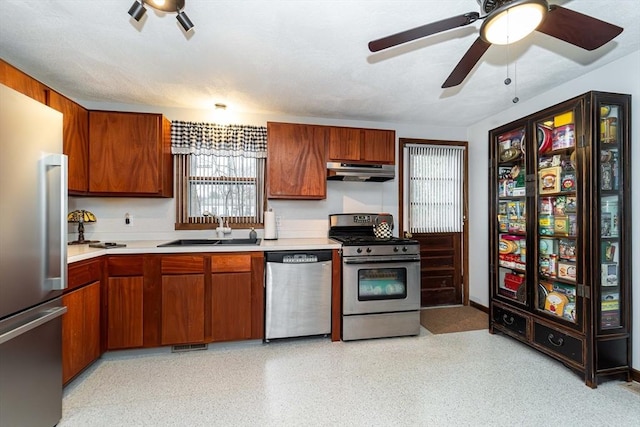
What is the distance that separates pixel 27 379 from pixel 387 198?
11.3 ft

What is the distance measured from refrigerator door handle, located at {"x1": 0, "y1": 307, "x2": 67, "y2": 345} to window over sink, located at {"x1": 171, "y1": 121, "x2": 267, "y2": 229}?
1.68 m

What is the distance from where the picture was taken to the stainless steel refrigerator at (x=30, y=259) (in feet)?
4.42

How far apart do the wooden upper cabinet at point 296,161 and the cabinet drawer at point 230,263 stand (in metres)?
0.80

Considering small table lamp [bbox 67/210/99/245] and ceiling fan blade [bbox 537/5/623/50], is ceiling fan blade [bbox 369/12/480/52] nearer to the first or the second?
ceiling fan blade [bbox 537/5/623/50]

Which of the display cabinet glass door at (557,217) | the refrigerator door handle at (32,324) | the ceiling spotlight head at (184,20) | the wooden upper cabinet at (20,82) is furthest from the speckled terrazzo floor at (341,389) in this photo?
the ceiling spotlight head at (184,20)

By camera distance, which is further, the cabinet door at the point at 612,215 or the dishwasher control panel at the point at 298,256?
the dishwasher control panel at the point at 298,256

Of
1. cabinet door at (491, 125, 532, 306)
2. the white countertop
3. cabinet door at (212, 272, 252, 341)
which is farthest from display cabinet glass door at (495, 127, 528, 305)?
cabinet door at (212, 272, 252, 341)

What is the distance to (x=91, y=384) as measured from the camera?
2.14 meters

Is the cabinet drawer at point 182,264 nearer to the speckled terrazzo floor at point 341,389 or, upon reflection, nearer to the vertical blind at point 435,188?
the speckled terrazzo floor at point 341,389

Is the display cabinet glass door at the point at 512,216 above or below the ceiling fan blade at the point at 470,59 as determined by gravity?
below

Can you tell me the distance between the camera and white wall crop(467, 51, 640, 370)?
216 cm

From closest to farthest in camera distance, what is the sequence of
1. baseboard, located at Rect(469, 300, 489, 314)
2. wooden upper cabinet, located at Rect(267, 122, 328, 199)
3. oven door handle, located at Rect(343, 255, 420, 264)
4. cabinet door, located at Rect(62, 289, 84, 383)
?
cabinet door, located at Rect(62, 289, 84, 383), oven door handle, located at Rect(343, 255, 420, 264), wooden upper cabinet, located at Rect(267, 122, 328, 199), baseboard, located at Rect(469, 300, 489, 314)

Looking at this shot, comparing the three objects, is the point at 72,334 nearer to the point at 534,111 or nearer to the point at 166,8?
the point at 166,8

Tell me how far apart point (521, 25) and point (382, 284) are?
225 cm
